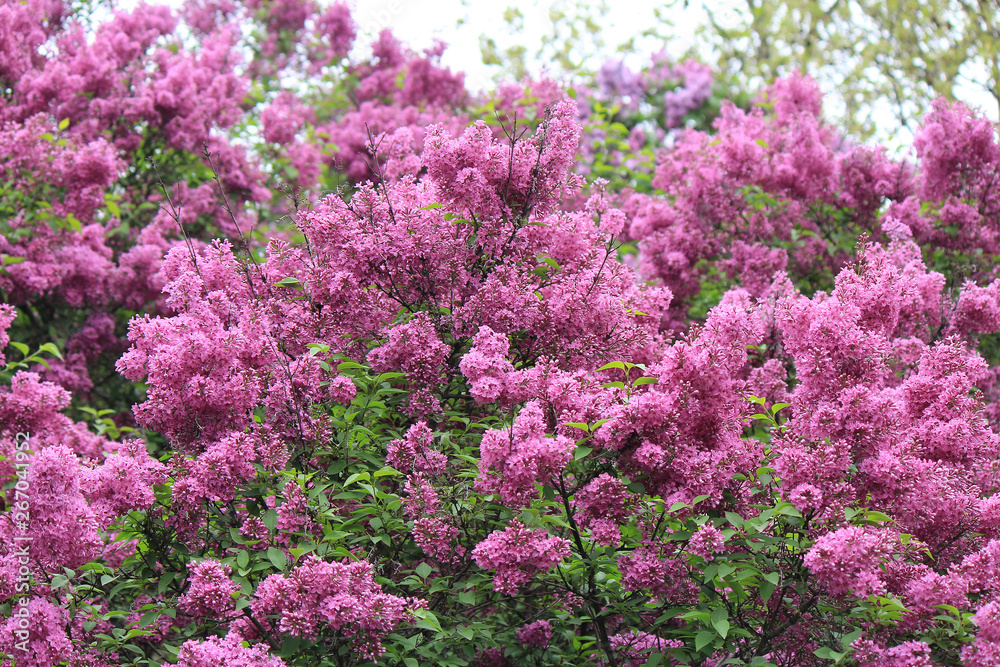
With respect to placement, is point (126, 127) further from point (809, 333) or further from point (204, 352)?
point (809, 333)

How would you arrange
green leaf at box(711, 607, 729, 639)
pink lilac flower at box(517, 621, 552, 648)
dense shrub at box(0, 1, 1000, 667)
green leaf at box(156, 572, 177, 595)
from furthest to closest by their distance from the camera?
pink lilac flower at box(517, 621, 552, 648)
green leaf at box(156, 572, 177, 595)
dense shrub at box(0, 1, 1000, 667)
green leaf at box(711, 607, 729, 639)

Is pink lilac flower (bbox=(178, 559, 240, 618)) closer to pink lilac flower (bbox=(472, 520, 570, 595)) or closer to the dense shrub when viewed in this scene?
the dense shrub

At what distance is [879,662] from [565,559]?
4.42 feet

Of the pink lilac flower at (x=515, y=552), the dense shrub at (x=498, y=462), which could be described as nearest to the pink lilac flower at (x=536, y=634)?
the dense shrub at (x=498, y=462)

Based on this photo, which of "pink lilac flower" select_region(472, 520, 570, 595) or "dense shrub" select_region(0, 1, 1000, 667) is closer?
"pink lilac flower" select_region(472, 520, 570, 595)

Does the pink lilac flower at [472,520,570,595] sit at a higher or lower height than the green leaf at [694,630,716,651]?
higher

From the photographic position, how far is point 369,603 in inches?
137

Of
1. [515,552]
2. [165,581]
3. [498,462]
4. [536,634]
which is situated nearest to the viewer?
[515,552]

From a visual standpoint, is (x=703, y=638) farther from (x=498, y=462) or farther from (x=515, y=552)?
(x=498, y=462)

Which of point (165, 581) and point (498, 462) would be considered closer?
point (498, 462)

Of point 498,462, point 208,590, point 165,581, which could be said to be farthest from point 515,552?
point 165,581

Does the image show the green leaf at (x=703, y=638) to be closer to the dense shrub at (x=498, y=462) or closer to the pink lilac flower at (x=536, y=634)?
the dense shrub at (x=498, y=462)

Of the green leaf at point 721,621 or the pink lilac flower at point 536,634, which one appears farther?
the pink lilac flower at point 536,634

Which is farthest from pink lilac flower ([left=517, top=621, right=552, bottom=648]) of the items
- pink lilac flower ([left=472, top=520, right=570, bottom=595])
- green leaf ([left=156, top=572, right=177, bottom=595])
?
green leaf ([left=156, top=572, right=177, bottom=595])
